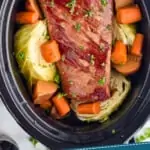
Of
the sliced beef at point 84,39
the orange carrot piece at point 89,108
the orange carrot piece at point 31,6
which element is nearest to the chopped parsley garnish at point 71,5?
the sliced beef at point 84,39

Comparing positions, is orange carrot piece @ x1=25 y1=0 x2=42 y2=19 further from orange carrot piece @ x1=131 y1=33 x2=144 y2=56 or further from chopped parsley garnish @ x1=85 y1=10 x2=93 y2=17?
orange carrot piece @ x1=131 y1=33 x2=144 y2=56

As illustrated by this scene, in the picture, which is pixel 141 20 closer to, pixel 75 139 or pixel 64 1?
pixel 64 1

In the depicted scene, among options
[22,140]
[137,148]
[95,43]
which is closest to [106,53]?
[95,43]

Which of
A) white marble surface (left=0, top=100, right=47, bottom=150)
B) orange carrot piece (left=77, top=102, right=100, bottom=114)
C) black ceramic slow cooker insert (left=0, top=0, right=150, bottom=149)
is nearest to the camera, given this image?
black ceramic slow cooker insert (left=0, top=0, right=150, bottom=149)

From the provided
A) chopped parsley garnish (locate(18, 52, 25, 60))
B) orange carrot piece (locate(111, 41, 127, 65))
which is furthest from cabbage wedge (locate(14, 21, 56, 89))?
orange carrot piece (locate(111, 41, 127, 65))

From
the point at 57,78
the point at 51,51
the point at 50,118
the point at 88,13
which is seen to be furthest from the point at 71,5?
the point at 50,118

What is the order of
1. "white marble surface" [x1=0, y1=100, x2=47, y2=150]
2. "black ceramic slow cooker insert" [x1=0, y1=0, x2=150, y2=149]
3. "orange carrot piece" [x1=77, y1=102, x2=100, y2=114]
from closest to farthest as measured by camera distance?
"black ceramic slow cooker insert" [x1=0, y1=0, x2=150, y2=149] < "orange carrot piece" [x1=77, y1=102, x2=100, y2=114] < "white marble surface" [x1=0, y1=100, x2=47, y2=150]
